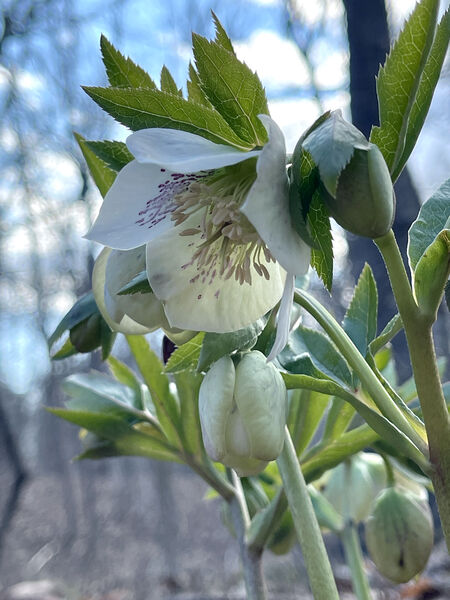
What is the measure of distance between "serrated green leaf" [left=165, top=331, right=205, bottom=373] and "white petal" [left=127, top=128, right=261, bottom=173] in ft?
0.52

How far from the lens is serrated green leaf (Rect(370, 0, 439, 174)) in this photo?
1.10 feet

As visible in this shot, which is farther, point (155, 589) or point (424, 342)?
point (155, 589)

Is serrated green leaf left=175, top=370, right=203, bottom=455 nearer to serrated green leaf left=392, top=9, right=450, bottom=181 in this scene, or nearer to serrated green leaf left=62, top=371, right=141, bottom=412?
serrated green leaf left=62, top=371, right=141, bottom=412

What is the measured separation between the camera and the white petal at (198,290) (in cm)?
41

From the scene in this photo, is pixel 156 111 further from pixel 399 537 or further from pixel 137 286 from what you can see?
pixel 399 537

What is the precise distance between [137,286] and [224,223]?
3.0 inches

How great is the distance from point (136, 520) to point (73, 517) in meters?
0.84

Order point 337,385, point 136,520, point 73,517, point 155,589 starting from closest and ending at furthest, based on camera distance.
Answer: point 337,385, point 155,589, point 73,517, point 136,520

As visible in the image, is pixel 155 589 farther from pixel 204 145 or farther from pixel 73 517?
pixel 204 145

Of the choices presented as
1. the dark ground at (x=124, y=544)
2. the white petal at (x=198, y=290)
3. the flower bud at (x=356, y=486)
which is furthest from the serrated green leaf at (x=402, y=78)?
the dark ground at (x=124, y=544)

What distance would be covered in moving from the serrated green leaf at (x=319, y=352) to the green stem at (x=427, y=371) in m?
0.08

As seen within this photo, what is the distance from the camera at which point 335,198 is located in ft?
1.04

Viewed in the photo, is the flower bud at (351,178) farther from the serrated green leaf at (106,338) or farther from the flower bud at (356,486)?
the flower bud at (356,486)

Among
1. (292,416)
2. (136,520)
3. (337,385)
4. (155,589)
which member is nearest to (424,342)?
(337,385)
